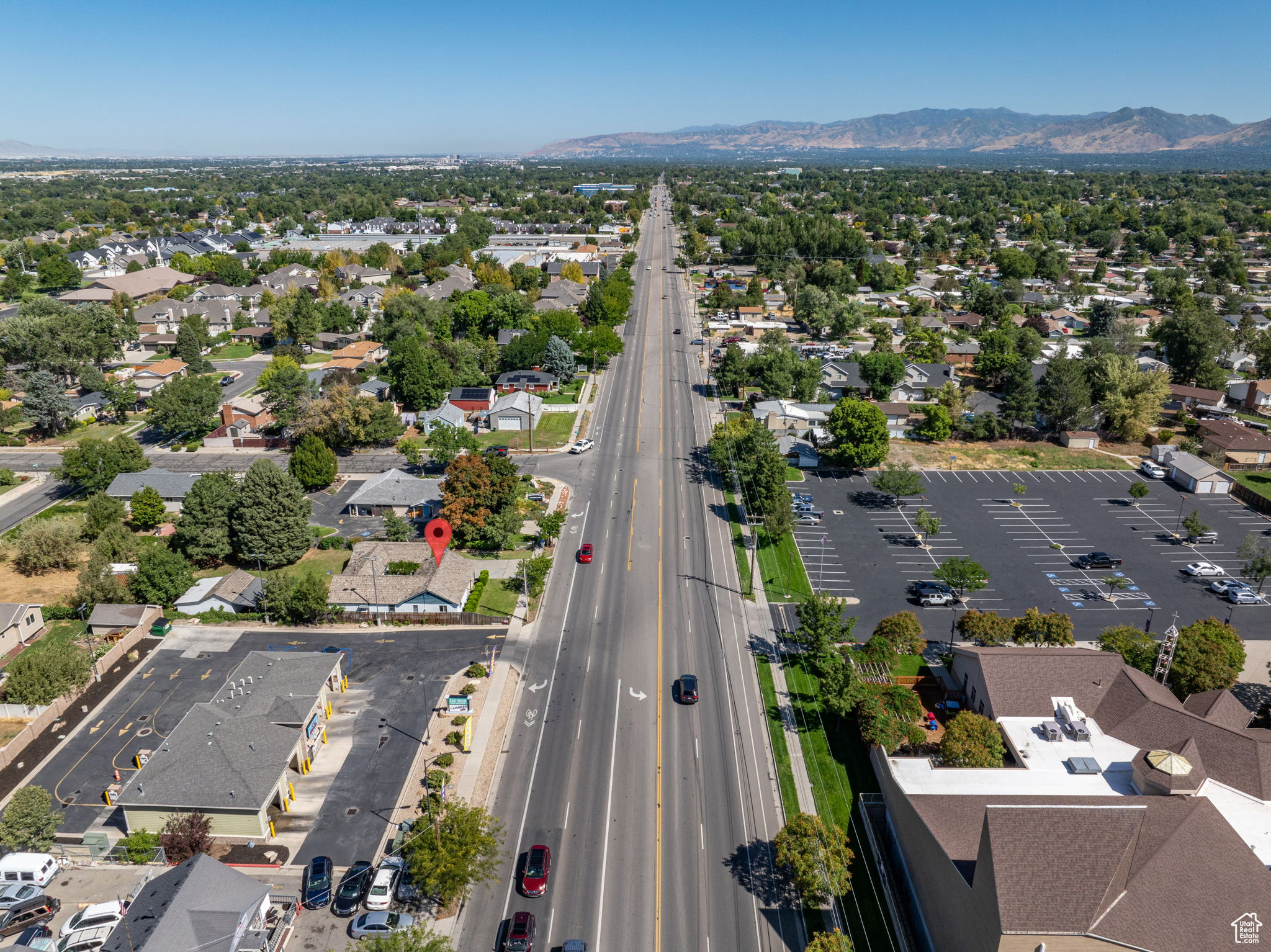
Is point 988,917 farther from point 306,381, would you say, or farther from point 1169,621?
point 306,381

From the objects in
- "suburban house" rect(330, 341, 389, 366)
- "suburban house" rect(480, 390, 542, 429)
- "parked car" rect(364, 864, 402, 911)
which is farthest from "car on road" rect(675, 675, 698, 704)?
"suburban house" rect(330, 341, 389, 366)

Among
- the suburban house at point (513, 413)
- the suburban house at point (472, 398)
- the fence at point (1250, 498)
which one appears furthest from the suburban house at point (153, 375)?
the fence at point (1250, 498)

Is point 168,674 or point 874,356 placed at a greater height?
point 874,356

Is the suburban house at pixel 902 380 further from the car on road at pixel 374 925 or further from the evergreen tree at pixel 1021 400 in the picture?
the car on road at pixel 374 925

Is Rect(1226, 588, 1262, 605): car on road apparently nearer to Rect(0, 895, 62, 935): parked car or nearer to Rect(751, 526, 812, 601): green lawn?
Rect(751, 526, 812, 601): green lawn

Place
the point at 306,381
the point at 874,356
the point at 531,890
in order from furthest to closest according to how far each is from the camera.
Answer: the point at 874,356 → the point at 306,381 → the point at 531,890

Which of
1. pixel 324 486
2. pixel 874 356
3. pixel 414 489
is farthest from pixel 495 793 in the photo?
pixel 874 356
